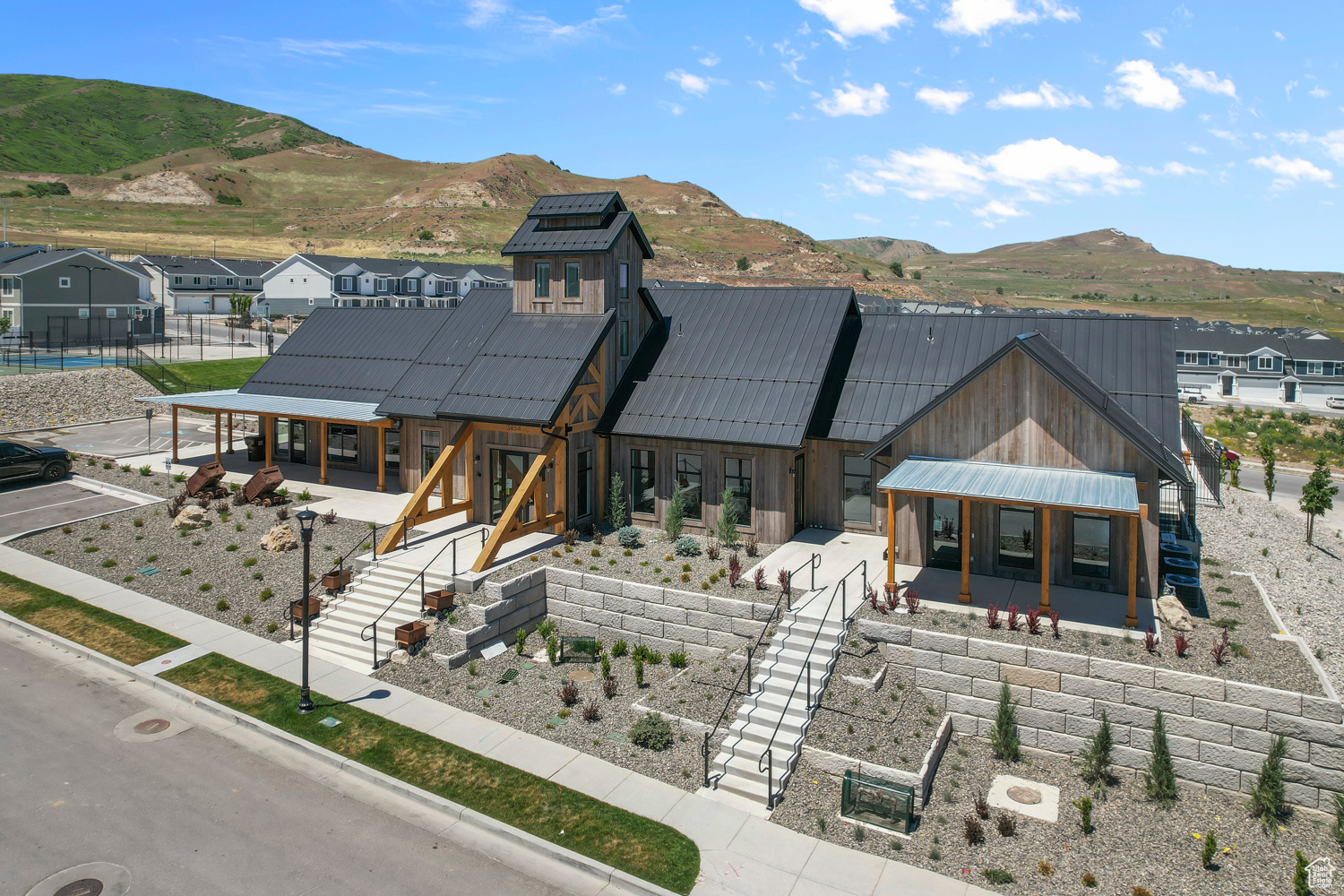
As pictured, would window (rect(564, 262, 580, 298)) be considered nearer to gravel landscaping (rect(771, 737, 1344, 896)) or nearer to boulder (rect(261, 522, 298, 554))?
boulder (rect(261, 522, 298, 554))

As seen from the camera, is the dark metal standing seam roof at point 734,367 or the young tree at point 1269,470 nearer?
the dark metal standing seam roof at point 734,367

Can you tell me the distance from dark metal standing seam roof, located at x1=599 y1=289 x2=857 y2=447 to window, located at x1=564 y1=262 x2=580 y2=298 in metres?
2.92

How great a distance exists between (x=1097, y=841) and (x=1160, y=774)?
200 cm

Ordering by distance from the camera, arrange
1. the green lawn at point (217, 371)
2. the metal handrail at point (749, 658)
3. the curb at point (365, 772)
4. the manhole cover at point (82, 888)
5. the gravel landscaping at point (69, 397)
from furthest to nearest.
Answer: the green lawn at point (217, 371) < the gravel landscaping at point (69, 397) < the metal handrail at point (749, 658) < the curb at point (365, 772) < the manhole cover at point (82, 888)

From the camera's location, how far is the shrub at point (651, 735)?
14867 mm

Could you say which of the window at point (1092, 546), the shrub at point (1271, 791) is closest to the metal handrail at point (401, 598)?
the window at point (1092, 546)

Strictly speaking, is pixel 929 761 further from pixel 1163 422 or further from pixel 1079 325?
pixel 1079 325

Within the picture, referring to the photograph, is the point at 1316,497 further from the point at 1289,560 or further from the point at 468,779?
the point at 468,779

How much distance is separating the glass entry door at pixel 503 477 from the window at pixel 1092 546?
14.5 meters

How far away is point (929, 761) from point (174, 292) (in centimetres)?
9456

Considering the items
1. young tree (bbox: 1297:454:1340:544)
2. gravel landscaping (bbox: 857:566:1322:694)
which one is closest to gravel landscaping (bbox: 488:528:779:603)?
gravel landscaping (bbox: 857:566:1322:694)

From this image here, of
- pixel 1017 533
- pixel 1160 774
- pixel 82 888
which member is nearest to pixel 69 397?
pixel 82 888

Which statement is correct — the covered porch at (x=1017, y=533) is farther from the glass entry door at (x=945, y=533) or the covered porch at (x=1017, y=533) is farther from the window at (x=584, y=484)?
the window at (x=584, y=484)

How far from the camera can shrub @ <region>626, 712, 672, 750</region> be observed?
14867 mm
